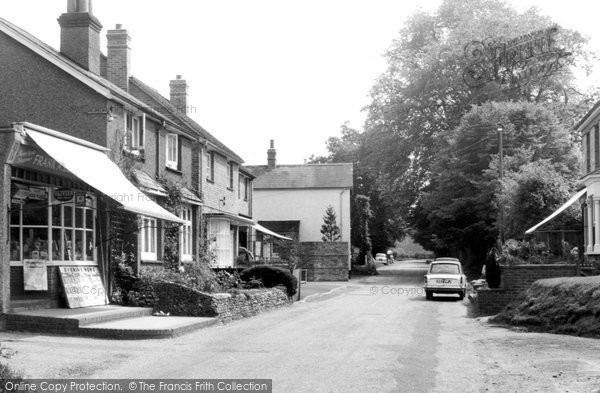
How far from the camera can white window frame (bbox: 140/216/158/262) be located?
70.7ft

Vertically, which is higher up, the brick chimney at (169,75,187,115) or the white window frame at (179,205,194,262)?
the brick chimney at (169,75,187,115)

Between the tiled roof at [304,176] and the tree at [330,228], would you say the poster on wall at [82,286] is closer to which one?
the tree at [330,228]

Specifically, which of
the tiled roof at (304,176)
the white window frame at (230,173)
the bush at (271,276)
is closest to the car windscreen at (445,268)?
the bush at (271,276)

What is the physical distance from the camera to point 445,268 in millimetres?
32812

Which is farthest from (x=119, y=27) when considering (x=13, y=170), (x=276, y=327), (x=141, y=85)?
(x=276, y=327)

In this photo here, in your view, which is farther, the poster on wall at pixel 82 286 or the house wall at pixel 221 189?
the house wall at pixel 221 189

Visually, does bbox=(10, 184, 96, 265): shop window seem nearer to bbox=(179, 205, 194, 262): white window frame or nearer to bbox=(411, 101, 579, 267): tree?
bbox=(179, 205, 194, 262): white window frame

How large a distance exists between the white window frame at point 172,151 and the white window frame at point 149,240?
291 centimetres

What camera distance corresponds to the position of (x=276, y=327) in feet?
58.5

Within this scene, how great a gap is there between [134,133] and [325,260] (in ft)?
95.9

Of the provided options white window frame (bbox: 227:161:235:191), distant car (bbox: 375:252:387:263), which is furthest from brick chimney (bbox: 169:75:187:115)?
distant car (bbox: 375:252:387:263)

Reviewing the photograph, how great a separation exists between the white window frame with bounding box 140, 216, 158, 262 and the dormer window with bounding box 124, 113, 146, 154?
201 cm

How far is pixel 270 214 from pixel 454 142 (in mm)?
17351

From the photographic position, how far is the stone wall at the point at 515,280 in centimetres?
2150
